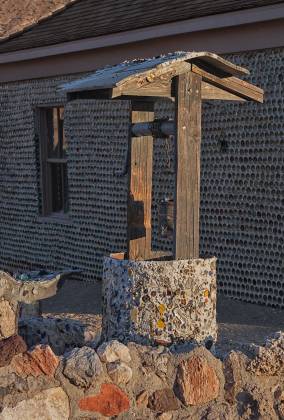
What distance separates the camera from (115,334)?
16.2 ft

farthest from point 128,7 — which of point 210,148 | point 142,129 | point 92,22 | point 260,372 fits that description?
point 260,372

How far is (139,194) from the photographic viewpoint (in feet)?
17.3

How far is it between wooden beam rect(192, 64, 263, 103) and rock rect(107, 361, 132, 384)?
73.2 inches

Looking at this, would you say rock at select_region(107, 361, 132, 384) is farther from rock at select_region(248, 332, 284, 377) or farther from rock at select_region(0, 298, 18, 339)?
rock at select_region(0, 298, 18, 339)

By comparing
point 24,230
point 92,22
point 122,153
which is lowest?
point 24,230

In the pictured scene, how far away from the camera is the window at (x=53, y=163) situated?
11508mm

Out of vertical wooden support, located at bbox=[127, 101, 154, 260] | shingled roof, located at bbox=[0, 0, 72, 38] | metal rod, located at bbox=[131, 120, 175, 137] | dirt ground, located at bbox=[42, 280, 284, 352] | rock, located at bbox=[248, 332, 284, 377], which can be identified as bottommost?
dirt ground, located at bbox=[42, 280, 284, 352]

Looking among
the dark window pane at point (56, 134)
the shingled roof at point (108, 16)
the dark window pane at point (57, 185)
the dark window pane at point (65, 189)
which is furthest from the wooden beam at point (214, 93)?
the dark window pane at point (57, 185)

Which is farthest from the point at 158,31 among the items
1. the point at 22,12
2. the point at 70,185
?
the point at 22,12

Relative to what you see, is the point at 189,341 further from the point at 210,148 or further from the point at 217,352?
the point at 210,148

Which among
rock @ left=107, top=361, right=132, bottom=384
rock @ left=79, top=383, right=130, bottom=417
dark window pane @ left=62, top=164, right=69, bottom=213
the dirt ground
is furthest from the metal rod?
dark window pane @ left=62, top=164, right=69, bottom=213

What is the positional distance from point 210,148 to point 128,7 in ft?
9.08

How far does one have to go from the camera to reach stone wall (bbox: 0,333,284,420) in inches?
153

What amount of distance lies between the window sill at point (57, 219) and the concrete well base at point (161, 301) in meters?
6.28
